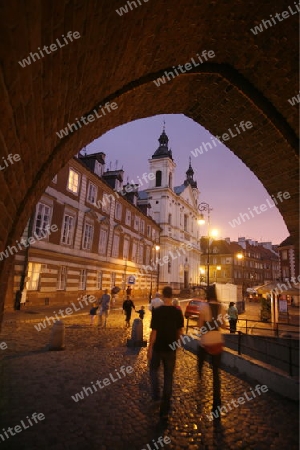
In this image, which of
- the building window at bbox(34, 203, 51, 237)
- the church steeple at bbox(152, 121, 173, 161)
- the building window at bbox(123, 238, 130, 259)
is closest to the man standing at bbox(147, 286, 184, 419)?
the building window at bbox(34, 203, 51, 237)

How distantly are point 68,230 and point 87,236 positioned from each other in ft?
9.75

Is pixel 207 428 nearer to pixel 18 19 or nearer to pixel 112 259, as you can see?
pixel 18 19

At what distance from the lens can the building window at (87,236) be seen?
23.5 meters

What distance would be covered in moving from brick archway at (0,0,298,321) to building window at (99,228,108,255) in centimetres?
2119

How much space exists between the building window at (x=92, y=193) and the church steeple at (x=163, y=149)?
30.9 meters

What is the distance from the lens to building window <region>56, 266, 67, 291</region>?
66.8 feet

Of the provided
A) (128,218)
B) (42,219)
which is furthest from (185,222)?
(42,219)

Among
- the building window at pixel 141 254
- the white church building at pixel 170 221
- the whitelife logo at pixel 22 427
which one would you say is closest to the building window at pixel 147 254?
the white church building at pixel 170 221

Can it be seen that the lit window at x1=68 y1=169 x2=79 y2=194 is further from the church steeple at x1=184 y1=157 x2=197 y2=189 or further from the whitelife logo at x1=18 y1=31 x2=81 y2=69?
the church steeple at x1=184 y1=157 x2=197 y2=189

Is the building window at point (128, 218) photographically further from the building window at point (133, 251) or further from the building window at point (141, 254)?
the building window at point (141, 254)

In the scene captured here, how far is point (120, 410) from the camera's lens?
4.51 m

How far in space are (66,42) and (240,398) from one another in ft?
21.1

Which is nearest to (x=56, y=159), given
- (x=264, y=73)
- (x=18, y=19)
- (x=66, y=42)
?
(x=66, y=42)

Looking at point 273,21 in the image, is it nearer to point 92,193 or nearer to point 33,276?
point 33,276
